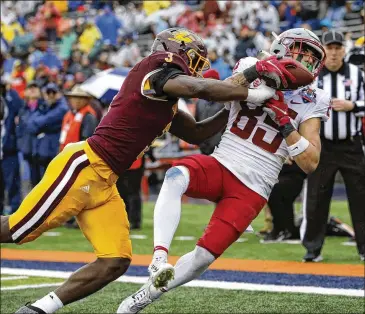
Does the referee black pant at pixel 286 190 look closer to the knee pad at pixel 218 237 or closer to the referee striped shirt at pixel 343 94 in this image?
the referee striped shirt at pixel 343 94

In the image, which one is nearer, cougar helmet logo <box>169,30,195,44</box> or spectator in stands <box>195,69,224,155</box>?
cougar helmet logo <box>169,30,195,44</box>

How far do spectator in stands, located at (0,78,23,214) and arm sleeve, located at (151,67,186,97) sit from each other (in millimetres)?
7107

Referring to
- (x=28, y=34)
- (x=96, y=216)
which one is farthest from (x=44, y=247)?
(x=28, y=34)

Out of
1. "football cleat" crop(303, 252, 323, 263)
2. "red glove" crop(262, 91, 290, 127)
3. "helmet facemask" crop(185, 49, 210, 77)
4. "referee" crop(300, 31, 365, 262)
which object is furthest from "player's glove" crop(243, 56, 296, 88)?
"football cleat" crop(303, 252, 323, 263)

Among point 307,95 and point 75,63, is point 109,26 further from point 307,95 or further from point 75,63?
point 307,95

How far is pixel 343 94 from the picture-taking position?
24.9ft

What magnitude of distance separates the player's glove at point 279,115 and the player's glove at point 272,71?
17cm

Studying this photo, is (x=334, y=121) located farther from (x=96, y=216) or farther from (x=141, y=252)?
(x=96, y=216)

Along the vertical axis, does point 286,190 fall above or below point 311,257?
above

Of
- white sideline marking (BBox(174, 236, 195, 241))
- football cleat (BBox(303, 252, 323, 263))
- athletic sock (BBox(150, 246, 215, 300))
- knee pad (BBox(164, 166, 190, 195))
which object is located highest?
knee pad (BBox(164, 166, 190, 195))

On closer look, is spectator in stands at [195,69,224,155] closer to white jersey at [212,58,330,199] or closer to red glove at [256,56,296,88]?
white jersey at [212,58,330,199]

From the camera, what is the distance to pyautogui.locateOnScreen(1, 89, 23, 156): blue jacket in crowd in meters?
11.4

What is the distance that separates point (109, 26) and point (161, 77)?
16468mm

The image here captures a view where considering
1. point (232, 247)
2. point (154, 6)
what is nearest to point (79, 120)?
point (232, 247)
